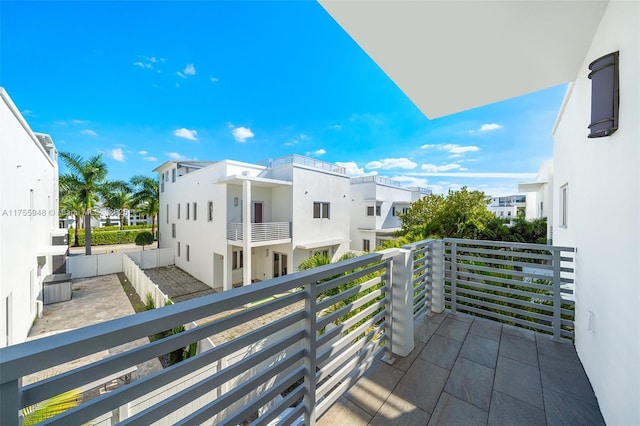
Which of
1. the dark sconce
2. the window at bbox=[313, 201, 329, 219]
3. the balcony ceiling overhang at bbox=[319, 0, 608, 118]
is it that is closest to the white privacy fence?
the window at bbox=[313, 201, 329, 219]

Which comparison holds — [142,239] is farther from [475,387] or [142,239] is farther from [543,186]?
[543,186]

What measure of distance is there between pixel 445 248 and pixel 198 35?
11.4 metres

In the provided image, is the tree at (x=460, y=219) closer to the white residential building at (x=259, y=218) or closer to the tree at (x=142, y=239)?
the white residential building at (x=259, y=218)

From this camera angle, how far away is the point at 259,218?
477 inches

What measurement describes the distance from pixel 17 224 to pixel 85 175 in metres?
10.9

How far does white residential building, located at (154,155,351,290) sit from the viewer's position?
1051cm

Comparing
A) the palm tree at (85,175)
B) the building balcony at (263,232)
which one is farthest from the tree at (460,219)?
the palm tree at (85,175)

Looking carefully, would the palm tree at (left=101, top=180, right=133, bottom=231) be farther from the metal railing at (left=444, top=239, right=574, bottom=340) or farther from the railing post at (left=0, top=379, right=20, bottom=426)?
the metal railing at (left=444, top=239, right=574, bottom=340)

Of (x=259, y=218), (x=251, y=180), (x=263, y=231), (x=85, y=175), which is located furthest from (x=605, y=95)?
(x=85, y=175)

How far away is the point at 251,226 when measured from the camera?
10102mm

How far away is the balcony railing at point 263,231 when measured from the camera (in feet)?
33.5

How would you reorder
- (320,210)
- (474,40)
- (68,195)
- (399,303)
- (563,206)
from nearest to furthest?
(474,40), (399,303), (563,206), (320,210), (68,195)

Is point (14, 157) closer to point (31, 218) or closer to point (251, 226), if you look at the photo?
point (31, 218)

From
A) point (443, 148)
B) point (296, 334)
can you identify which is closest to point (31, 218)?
point (296, 334)
